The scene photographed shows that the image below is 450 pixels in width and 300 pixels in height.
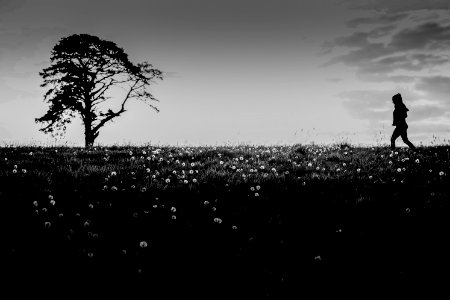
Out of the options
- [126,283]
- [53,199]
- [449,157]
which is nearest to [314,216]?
[126,283]

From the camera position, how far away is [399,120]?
638 inches

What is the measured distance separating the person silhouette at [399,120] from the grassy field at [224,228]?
5156 mm

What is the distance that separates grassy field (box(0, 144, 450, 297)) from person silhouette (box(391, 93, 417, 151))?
516 cm

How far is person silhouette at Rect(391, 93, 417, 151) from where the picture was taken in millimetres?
16033

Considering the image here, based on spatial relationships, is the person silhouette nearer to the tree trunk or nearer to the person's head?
the person's head

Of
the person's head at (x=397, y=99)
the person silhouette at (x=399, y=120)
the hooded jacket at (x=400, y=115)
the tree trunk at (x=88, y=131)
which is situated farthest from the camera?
the tree trunk at (x=88, y=131)

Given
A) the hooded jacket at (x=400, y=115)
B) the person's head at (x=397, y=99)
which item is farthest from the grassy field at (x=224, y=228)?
the person's head at (x=397, y=99)

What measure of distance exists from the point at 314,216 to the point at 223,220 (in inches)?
72.0

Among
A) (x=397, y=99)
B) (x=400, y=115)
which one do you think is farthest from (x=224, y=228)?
(x=397, y=99)

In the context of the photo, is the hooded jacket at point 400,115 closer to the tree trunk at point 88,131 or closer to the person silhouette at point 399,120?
the person silhouette at point 399,120

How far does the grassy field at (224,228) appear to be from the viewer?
5.18 metres

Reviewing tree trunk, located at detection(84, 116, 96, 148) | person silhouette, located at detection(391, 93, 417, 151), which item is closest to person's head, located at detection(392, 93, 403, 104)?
person silhouette, located at detection(391, 93, 417, 151)

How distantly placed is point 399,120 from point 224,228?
12.3m

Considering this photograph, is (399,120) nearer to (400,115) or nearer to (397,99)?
(400,115)
